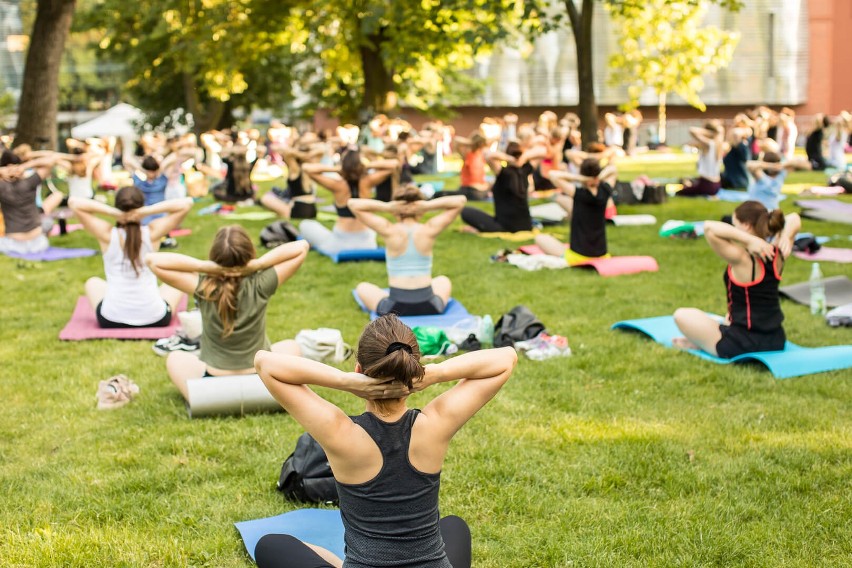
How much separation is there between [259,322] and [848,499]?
143 inches

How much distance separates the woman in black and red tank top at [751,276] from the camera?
23.2 ft

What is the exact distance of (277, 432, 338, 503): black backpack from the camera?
4930mm

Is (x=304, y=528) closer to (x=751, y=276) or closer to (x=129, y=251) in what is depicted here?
(x=751, y=276)

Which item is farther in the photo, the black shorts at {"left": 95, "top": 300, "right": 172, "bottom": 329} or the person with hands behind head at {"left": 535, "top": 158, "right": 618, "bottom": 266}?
the person with hands behind head at {"left": 535, "top": 158, "right": 618, "bottom": 266}

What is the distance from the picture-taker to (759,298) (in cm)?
716

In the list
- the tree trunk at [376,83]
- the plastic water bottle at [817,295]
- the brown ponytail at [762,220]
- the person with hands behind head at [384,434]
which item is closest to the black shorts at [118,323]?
the brown ponytail at [762,220]

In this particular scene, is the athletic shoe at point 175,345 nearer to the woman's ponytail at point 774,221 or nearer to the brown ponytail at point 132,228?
the brown ponytail at point 132,228

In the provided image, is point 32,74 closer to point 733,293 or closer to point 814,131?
point 733,293

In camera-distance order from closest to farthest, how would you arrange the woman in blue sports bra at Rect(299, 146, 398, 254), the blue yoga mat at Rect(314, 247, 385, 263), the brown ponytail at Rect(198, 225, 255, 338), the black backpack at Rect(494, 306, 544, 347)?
the brown ponytail at Rect(198, 225, 255, 338) → the black backpack at Rect(494, 306, 544, 347) → the blue yoga mat at Rect(314, 247, 385, 263) → the woman in blue sports bra at Rect(299, 146, 398, 254)

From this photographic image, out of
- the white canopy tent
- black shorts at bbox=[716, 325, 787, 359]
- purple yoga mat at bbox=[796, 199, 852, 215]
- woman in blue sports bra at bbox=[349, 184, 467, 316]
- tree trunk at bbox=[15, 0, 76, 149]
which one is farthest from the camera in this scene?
the white canopy tent

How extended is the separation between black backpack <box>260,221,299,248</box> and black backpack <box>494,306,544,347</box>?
5.26 metres

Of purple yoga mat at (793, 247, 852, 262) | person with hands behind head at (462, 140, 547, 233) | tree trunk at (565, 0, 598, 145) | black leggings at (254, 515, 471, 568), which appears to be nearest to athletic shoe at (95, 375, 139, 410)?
black leggings at (254, 515, 471, 568)

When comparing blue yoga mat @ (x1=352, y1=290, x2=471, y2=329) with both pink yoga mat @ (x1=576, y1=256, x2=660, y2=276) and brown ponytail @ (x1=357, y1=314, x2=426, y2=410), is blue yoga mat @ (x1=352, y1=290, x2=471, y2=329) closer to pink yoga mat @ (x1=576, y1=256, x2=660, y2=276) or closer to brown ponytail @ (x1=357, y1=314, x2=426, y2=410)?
pink yoga mat @ (x1=576, y1=256, x2=660, y2=276)

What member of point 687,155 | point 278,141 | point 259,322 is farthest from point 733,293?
point 687,155
